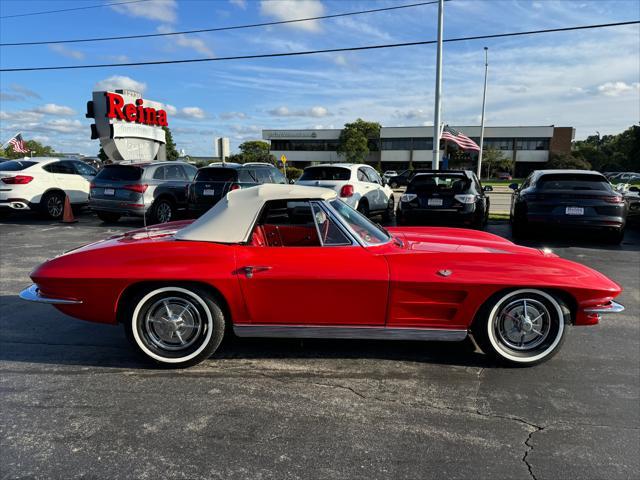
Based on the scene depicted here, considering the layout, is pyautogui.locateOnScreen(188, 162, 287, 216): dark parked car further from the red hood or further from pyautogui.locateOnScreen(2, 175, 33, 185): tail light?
the red hood

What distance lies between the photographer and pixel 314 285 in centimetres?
341

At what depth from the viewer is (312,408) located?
9.97 feet

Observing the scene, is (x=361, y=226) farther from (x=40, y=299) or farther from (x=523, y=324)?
(x=40, y=299)

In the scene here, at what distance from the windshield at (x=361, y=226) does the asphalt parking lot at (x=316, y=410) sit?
38.4 inches

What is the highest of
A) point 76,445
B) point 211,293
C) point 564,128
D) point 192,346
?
point 564,128

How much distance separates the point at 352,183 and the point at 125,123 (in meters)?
13.9

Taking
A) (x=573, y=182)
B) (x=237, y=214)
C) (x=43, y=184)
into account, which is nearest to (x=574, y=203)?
(x=573, y=182)

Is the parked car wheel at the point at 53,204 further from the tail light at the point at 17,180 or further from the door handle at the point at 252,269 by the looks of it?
the door handle at the point at 252,269

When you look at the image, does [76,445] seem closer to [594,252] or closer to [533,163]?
[594,252]

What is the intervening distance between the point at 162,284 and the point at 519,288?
2.67 metres

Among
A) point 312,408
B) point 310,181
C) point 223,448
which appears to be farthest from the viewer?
point 310,181

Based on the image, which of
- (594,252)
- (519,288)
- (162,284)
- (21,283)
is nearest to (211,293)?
(162,284)

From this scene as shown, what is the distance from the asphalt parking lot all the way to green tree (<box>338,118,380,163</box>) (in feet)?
238

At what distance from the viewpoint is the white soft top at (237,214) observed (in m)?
3.67
